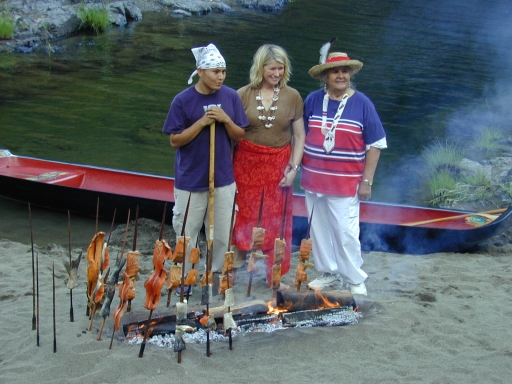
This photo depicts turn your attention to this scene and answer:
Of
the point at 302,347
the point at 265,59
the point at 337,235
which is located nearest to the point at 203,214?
the point at 337,235

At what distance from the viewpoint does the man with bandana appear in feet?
16.1

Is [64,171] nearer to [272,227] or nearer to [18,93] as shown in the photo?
[272,227]

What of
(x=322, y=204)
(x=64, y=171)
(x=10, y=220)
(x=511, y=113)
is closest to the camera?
(x=322, y=204)

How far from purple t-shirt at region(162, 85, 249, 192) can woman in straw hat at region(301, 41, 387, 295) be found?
62 cm

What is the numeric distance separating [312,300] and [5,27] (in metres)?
15.3

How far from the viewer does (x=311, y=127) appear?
17.1 feet

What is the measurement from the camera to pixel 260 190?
5.43 meters

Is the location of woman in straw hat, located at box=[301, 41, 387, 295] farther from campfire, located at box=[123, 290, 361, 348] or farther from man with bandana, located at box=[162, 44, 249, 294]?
man with bandana, located at box=[162, 44, 249, 294]

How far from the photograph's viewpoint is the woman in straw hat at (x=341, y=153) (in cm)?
504

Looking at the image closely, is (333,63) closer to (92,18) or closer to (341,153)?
(341,153)

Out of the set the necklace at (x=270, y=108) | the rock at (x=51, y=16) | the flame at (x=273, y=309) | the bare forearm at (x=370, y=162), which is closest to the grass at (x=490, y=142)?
the bare forearm at (x=370, y=162)

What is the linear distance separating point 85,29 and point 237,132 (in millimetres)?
16080

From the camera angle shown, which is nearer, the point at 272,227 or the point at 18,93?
the point at 272,227

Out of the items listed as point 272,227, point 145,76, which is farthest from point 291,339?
point 145,76
